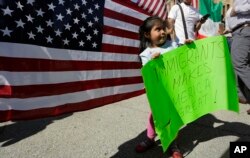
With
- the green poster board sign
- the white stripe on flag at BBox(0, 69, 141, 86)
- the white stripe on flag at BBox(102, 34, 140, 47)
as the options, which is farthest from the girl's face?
the white stripe on flag at BBox(0, 69, 141, 86)

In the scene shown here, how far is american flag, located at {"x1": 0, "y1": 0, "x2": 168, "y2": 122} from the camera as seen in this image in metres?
2.65

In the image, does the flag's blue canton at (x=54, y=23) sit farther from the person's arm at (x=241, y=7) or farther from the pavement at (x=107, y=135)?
the person's arm at (x=241, y=7)

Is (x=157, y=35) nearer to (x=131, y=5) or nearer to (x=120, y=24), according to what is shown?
(x=120, y=24)

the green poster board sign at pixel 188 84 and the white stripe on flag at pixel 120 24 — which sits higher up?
the white stripe on flag at pixel 120 24

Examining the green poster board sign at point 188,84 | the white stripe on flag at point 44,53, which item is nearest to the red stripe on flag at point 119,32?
the white stripe on flag at point 44,53

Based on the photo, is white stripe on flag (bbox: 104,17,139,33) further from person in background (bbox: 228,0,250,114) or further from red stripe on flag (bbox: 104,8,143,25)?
person in background (bbox: 228,0,250,114)

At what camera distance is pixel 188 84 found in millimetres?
3326

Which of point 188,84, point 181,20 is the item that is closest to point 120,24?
point 188,84

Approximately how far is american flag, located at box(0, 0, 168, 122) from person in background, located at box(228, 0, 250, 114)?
1.47 metres

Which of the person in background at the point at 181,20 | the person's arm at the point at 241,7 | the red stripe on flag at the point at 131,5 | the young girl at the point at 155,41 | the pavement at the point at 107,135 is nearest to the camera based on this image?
the young girl at the point at 155,41

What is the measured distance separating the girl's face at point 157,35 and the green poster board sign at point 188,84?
178 millimetres

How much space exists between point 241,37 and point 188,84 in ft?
5.17

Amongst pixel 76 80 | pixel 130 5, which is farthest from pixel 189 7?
pixel 76 80

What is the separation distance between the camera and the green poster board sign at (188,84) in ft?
9.94
